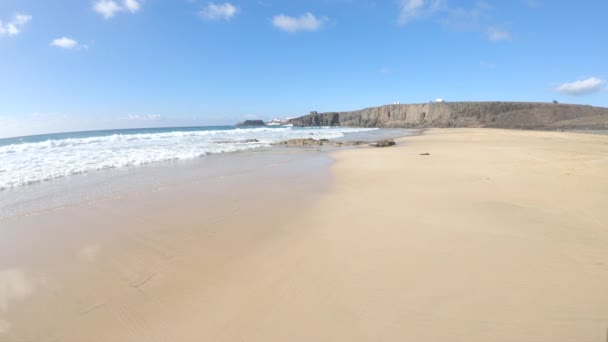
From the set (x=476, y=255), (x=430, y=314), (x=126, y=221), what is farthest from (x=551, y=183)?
(x=126, y=221)

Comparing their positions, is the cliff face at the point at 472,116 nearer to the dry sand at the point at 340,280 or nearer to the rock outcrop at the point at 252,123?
the rock outcrop at the point at 252,123

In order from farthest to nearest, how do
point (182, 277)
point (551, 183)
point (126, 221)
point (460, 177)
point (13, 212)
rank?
point (460, 177), point (551, 183), point (13, 212), point (126, 221), point (182, 277)

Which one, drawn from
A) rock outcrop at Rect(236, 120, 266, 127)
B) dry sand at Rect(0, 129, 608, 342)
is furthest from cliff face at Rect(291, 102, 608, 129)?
dry sand at Rect(0, 129, 608, 342)

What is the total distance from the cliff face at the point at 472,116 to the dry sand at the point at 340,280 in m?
48.3

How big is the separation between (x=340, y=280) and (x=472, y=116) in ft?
245

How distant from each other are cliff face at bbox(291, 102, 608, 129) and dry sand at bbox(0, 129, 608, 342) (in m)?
48.3

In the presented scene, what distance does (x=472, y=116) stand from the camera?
211ft

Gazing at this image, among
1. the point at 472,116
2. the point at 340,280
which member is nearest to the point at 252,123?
the point at 472,116

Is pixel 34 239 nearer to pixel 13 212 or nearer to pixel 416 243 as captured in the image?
pixel 13 212

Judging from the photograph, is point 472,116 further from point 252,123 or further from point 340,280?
point 252,123

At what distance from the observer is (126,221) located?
15.4ft

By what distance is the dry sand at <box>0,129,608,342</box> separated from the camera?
83.7 inches

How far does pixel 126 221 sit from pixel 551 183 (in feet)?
30.1

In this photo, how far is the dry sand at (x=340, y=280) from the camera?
212cm
